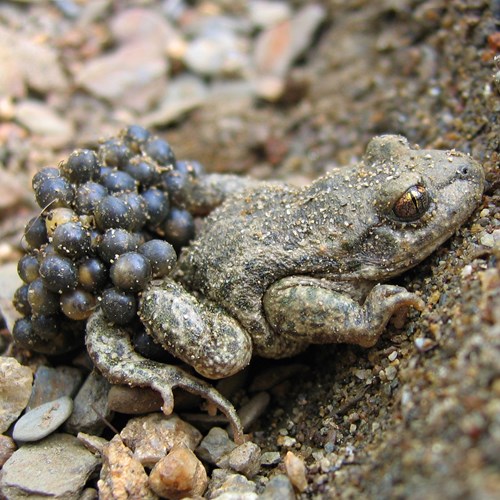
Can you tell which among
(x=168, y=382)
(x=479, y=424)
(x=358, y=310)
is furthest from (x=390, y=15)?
(x=479, y=424)

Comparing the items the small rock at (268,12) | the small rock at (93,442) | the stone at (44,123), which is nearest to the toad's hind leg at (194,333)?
the small rock at (93,442)

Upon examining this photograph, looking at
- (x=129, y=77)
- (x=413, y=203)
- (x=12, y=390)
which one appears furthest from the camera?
(x=129, y=77)

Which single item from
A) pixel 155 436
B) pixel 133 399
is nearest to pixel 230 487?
pixel 155 436

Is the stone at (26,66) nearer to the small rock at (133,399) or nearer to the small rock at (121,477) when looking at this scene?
the small rock at (133,399)

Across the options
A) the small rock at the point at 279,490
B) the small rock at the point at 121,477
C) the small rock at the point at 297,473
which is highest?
the small rock at the point at 297,473

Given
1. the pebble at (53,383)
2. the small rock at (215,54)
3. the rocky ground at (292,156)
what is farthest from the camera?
the small rock at (215,54)

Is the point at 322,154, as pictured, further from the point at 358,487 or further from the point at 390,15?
the point at 358,487

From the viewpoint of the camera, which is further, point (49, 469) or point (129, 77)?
point (129, 77)

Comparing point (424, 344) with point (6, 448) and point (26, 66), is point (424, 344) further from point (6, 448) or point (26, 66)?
point (26, 66)
